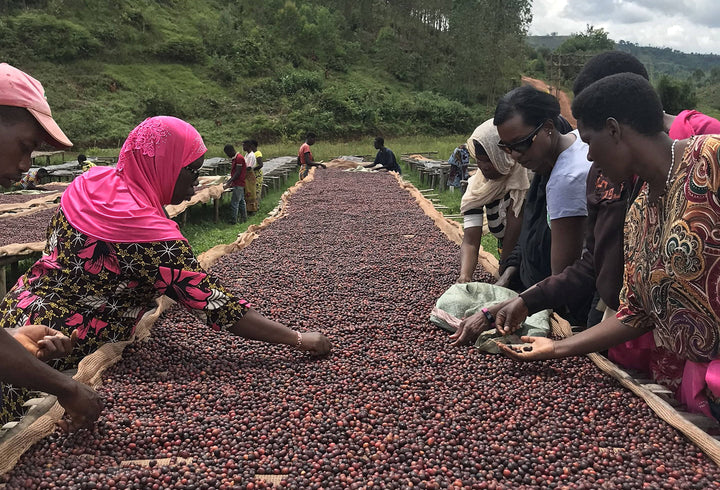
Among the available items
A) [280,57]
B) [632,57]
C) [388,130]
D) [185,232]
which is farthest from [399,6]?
[632,57]

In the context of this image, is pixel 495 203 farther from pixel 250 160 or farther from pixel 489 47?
pixel 489 47

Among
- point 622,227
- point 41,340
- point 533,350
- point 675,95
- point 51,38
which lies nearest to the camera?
point 41,340

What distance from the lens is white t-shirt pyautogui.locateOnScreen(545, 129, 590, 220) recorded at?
2.54 metres

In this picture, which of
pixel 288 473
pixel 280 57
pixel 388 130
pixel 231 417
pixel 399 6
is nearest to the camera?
pixel 288 473

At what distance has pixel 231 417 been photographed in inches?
79.4

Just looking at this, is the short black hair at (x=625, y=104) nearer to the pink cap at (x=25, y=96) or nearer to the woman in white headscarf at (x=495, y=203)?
the woman in white headscarf at (x=495, y=203)

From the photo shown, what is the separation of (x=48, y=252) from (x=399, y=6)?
53.6 meters

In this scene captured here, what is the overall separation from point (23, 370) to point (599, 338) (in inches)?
81.5

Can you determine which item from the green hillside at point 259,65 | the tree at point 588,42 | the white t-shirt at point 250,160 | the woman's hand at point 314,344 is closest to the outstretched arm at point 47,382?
the woman's hand at point 314,344

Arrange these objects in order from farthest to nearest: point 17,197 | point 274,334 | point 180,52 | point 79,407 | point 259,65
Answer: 1. point 259,65
2. point 180,52
3. point 17,197
4. point 274,334
5. point 79,407

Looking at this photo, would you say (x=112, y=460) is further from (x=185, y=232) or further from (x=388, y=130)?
(x=388, y=130)

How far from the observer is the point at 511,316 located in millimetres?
2533

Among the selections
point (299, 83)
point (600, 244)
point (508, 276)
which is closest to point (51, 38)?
point (299, 83)

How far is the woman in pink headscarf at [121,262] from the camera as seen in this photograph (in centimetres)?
217
